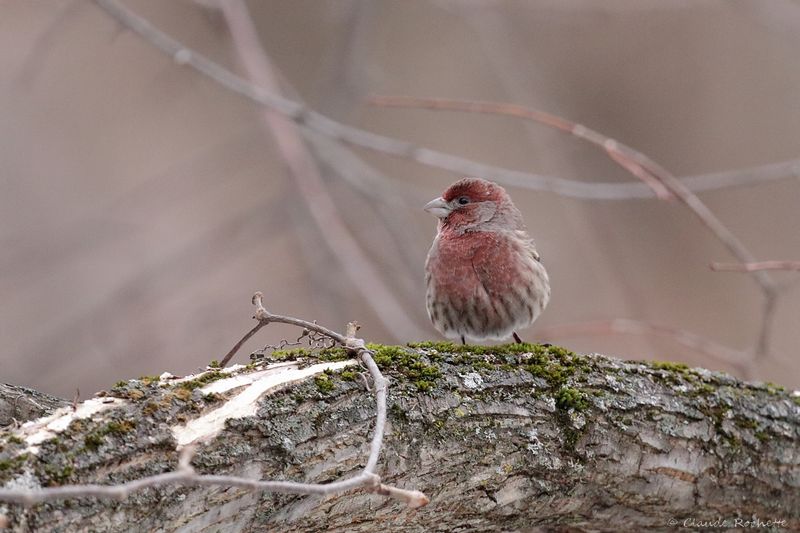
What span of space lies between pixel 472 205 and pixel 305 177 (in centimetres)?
85

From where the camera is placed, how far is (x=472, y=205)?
15.5ft

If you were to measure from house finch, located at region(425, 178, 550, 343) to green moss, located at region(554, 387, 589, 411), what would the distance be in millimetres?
1200

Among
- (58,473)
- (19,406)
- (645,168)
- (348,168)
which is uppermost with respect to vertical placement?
(348,168)

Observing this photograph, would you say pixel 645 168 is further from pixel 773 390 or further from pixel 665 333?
pixel 773 390

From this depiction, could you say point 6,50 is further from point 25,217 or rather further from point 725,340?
point 725,340

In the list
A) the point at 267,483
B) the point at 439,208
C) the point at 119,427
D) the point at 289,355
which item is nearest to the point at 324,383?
the point at 289,355

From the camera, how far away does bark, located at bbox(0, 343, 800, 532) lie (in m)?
2.44

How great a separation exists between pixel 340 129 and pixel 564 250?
5079 millimetres

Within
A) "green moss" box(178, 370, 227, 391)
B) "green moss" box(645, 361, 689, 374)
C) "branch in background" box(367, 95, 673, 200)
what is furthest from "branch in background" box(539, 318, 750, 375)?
"green moss" box(178, 370, 227, 391)

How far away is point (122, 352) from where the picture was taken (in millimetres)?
5844

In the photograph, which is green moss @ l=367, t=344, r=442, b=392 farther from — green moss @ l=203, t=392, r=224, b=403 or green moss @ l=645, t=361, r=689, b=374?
green moss @ l=645, t=361, r=689, b=374

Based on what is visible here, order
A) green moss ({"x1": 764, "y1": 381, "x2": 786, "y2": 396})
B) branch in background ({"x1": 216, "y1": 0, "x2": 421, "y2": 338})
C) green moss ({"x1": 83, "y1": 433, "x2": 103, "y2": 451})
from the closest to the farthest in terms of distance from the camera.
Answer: green moss ({"x1": 83, "y1": 433, "x2": 103, "y2": 451}) < green moss ({"x1": 764, "y1": 381, "x2": 786, "y2": 396}) < branch in background ({"x1": 216, "y1": 0, "x2": 421, "y2": 338})

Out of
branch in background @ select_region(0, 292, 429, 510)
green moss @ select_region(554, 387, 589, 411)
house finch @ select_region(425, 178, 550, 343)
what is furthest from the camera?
house finch @ select_region(425, 178, 550, 343)

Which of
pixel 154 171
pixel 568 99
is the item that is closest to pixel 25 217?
pixel 154 171
